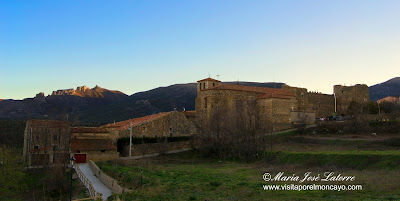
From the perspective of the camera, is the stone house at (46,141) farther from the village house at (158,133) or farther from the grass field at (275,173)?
the grass field at (275,173)

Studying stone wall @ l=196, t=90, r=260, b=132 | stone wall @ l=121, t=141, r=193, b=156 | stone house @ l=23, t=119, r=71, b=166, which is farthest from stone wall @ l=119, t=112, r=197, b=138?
stone house @ l=23, t=119, r=71, b=166

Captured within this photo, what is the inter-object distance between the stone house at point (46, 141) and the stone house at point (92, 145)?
0.92m

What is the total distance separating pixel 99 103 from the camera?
144500 mm

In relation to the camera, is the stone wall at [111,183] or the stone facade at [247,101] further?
the stone facade at [247,101]

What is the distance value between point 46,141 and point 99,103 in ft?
367

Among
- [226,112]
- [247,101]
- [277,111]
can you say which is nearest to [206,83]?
[247,101]

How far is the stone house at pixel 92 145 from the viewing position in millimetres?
33188

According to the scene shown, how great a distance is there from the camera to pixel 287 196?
13.6 metres

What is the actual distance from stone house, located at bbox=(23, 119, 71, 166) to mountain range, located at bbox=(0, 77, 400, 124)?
5574 cm

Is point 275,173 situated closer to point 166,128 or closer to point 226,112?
point 226,112

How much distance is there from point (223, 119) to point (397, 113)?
28.7 m

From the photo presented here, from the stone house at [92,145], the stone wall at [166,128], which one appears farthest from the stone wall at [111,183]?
the stone wall at [166,128]

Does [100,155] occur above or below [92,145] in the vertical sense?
below

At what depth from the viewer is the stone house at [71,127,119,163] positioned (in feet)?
109
